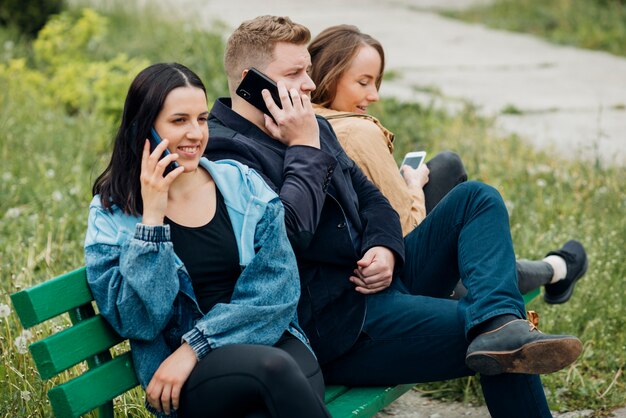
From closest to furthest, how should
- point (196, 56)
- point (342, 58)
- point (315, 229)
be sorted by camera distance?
point (315, 229) → point (342, 58) → point (196, 56)

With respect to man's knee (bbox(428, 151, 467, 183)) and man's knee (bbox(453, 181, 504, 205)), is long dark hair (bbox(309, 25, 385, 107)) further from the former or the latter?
man's knee (bbox(453, 181, 504, 205))

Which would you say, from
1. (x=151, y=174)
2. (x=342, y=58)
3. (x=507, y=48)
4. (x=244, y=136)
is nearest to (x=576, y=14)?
(x=507, y=48)

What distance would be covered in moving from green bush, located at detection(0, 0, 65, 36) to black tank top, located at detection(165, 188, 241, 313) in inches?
285

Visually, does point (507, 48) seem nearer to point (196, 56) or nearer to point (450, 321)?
point (196, 56)

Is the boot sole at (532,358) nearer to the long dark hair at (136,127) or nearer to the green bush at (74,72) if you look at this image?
the long dark hair at (136,127)

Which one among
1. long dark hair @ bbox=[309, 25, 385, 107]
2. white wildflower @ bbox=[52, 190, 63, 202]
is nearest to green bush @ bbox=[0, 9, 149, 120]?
white wildflower @ bbox=[52, 190, 63, 202]

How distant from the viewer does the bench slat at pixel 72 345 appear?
2.62m

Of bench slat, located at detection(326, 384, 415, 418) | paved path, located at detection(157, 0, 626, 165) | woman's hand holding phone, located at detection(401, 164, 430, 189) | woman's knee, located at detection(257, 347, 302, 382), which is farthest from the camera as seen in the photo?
paved path, located at detection(157, 0, 626, 165)

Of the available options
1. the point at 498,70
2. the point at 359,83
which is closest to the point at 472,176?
the point at 359,83

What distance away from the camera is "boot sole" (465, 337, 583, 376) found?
290 cm

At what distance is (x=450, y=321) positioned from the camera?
3.21 m

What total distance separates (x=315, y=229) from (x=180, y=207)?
0.53 m

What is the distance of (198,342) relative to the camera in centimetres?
272

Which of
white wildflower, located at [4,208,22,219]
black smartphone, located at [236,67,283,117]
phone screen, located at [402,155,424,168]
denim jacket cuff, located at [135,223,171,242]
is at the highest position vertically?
black smartphone, located at [236,67,283,117]
